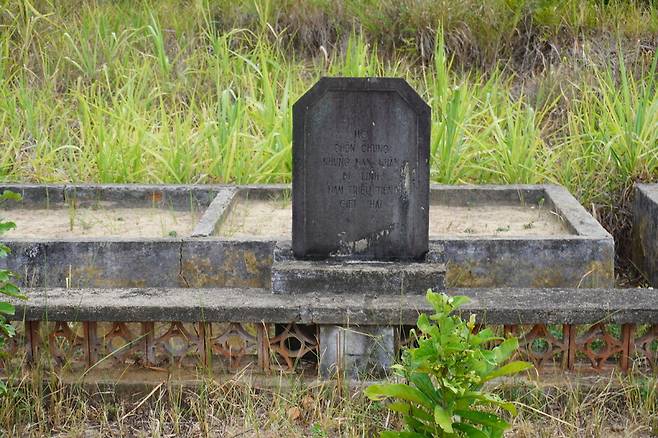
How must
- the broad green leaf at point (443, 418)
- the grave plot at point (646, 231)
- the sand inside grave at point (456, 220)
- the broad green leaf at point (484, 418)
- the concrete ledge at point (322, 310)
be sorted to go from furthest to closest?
the grave plot at point (646, 231), the sand inside grave at point (456, 220), the concrete ledge at point (322, 310), the broad green leaf at point (484, 418), the broad green leaf at point (443, 418)

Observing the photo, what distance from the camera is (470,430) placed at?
9.07ft

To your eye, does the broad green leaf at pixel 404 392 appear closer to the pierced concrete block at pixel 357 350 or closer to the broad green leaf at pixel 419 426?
the broad green leaf at pixel 419 426

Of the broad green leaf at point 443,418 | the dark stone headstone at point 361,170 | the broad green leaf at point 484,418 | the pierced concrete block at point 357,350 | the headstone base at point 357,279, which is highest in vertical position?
the dark stone headstone at point 361,170

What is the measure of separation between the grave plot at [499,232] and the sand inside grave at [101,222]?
1.03ft

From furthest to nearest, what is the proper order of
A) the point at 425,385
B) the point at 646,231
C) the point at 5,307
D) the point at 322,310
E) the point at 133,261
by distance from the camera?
the point at 646,231 → the point at 133,261 → the point at 322,310 → the point at 5,307 → the point at 425,385

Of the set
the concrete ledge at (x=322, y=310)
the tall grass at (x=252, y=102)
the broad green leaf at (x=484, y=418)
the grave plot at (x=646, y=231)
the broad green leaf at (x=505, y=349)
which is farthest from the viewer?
the tall grass at (x=252, y=102)

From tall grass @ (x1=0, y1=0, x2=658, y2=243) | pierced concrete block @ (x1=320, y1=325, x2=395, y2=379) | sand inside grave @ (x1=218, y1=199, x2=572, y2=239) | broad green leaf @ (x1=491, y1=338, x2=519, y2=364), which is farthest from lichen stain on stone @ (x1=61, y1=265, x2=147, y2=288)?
broad green leaf @ (x1=491, y1=338, x2=519, y2=364)

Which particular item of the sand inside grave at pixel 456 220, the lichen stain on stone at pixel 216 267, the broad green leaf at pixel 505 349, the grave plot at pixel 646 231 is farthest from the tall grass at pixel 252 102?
the broad green leaf at pixel 505 349

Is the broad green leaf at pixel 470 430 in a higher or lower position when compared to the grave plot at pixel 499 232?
lower

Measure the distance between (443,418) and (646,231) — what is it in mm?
3478

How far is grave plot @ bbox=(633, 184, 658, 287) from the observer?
5562 mm

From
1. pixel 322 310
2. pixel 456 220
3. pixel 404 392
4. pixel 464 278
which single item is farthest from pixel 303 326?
pixel 456 220

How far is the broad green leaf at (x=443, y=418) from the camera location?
105 inches

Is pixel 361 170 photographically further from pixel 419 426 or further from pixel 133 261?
pixel 419 426
